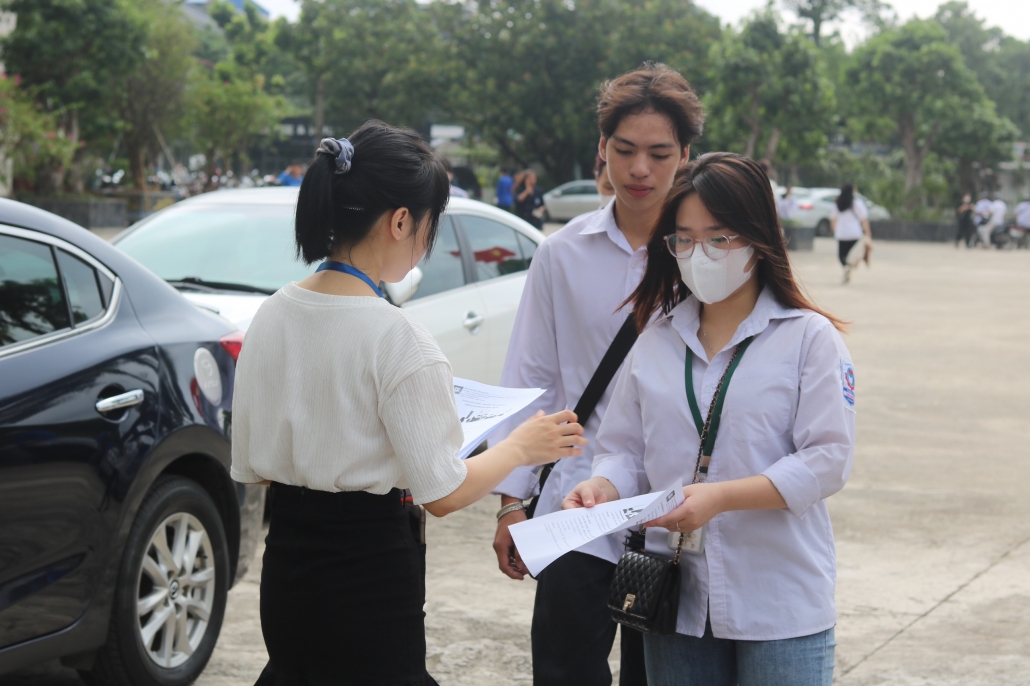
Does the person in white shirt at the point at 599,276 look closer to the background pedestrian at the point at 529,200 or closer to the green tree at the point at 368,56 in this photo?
the background pedestrian at the point at 529,200

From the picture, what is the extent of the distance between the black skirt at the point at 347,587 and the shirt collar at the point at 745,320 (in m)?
0.67

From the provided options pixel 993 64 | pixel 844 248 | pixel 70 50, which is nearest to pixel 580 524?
pixel 844 248

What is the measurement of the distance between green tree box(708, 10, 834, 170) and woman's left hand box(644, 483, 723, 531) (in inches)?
1128

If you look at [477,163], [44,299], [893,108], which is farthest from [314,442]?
[477,163]

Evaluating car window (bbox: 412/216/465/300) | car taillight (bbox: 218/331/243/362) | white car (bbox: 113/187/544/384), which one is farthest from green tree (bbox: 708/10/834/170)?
car taillight (bbox: 218/331/243/362)

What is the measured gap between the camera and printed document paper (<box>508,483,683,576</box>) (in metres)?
2.06

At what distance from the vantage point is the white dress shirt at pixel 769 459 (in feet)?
7.06

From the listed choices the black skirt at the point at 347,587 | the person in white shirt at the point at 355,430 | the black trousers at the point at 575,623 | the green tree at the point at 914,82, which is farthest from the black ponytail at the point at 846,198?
the green tree at the point at 914,82

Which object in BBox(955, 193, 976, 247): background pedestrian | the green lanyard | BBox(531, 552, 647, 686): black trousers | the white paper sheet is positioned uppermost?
the green lanyard

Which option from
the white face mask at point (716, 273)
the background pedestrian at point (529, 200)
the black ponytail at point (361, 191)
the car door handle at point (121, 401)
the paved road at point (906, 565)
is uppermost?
the black ponytail at point (361, 191)

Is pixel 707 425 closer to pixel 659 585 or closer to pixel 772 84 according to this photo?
pixel 659 585

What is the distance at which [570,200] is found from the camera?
35312 mm

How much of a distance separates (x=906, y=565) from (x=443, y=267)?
2.77m

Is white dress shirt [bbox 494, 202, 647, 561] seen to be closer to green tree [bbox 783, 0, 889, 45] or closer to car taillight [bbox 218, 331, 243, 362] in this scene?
car taillight [bbox 218, 331, 243, 362]
